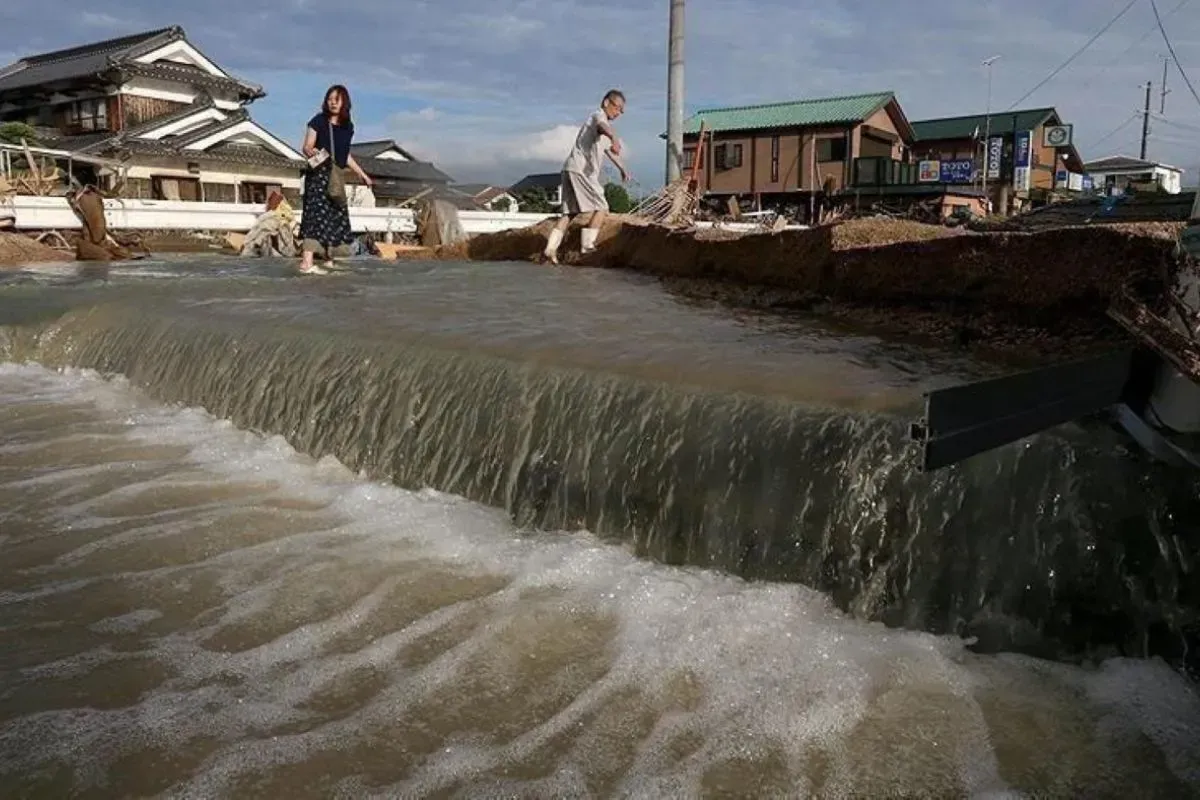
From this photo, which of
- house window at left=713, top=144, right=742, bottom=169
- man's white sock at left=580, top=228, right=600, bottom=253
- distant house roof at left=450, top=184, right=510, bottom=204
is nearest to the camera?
man's white sock at left=580, top=228, right=600, bottom=253

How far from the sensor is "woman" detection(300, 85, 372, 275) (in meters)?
8.05

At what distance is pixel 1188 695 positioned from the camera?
7.95 feet

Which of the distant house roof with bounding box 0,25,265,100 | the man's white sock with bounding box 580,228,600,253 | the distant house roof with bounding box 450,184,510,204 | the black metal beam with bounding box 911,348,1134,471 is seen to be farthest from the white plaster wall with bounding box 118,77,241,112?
the black metal beam with bounding box 911,348,1134,471

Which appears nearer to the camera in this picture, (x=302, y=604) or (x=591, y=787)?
(x=591, y=787)

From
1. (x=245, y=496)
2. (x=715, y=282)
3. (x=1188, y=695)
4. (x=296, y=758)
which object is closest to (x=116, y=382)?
(x=245, y=496)

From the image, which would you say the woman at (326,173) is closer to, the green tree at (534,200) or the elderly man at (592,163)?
the elderly man at (592,163)

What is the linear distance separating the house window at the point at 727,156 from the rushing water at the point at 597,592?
1306 inches

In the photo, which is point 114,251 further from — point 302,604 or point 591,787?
point 591,787

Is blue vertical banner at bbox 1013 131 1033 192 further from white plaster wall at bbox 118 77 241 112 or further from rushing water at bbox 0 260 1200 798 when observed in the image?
rushing water at bbox 0 260 1200 798

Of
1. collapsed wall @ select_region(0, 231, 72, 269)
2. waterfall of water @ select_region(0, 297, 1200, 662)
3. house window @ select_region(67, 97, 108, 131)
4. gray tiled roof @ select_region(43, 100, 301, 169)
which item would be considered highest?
house window @ select_region(67, 97, 108, 131)

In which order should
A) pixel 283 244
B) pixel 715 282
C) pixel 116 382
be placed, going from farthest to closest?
pixel 283 244, pixel 715 282, pixel 116 382

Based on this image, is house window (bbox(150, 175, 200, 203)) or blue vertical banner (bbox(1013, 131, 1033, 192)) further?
blue vertical banner (bbox(1013, 131, 1033, 192))

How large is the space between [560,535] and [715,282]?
4303 millimetres

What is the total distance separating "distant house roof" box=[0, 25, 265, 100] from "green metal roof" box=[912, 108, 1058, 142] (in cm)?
2746
